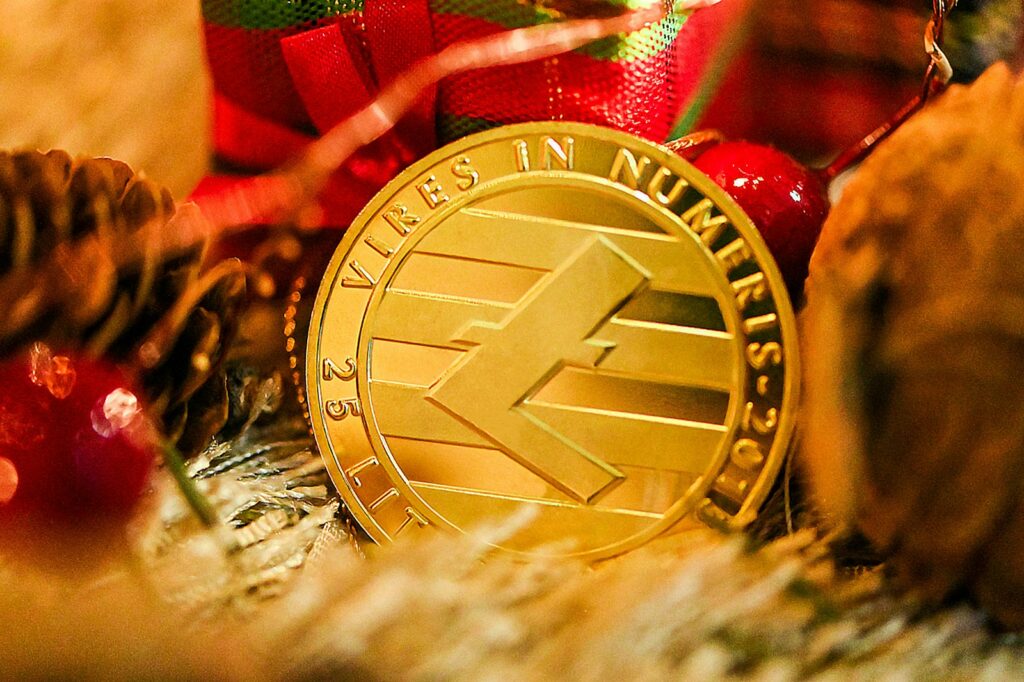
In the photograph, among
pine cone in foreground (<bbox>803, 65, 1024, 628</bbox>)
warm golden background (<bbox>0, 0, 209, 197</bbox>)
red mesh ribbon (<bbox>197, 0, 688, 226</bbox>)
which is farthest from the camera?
warm golden background (<bbox>0, 0, 209, 197</bbox>)

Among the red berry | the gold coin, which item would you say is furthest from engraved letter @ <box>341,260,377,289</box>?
the red berry

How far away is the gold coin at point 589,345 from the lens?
0.29m

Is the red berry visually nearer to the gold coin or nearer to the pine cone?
the gold coin

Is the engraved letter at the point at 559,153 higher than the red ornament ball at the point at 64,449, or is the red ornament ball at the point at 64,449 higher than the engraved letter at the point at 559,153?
the engraved letter at the point at 559,153

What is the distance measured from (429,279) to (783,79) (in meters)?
A: 0.23

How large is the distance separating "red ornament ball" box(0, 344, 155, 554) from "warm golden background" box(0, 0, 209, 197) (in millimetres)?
218

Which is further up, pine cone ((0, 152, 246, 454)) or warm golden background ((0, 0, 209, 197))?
warm golden background ((0, 0, 209, 197))

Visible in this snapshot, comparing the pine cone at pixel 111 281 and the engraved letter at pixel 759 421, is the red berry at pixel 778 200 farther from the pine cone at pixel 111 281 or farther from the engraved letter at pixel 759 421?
the pine cone at pixel 111 281

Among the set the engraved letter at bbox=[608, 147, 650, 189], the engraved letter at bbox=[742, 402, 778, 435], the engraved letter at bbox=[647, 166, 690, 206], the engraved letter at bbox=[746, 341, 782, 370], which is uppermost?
the engraved letter at bbox=[608, 147, 650, 189]

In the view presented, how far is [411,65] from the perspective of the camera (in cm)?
33

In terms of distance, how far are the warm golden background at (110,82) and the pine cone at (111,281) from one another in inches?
6.2

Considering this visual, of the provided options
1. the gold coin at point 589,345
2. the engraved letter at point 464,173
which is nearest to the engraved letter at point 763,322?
the gold coin at point 589,345

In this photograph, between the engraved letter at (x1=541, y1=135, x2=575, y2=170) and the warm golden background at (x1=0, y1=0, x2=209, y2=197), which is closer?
the engraved letter at (x1=541, y1=135, x2=575, y2=170)

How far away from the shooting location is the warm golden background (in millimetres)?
434
